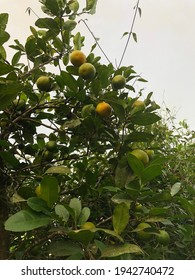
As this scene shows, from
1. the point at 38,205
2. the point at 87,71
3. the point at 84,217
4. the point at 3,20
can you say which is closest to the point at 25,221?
the point at 38,205

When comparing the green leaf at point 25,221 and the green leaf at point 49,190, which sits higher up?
the green leaf at point 49,190

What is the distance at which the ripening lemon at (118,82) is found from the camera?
165 cm

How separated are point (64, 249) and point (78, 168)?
1.55ft

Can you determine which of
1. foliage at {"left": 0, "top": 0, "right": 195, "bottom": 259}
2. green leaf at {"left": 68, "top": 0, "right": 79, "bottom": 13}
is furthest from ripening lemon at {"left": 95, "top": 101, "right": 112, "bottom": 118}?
green leaf at {"left": 68, "top": 0, "right": 79, "bottom": 13}

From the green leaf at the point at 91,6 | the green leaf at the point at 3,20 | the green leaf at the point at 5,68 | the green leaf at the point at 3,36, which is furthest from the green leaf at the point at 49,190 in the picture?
the green leaf at the point at 91,6

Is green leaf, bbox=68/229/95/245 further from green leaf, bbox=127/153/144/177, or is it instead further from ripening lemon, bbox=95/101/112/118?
ripening lemon, bbox=95/101/112/118

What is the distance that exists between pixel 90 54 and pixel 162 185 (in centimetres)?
69

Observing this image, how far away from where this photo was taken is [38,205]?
1.20 m

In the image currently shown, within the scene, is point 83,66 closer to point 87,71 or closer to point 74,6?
point 87,71

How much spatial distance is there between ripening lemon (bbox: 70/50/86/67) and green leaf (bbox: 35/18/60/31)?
0.64ft

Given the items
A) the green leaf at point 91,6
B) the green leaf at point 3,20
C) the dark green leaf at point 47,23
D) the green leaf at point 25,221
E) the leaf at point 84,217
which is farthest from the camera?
the green leaf at point 91,6

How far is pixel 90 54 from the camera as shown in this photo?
1711 millimetres

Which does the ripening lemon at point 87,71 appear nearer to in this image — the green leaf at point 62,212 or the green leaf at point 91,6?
the green leaf at point 91,6

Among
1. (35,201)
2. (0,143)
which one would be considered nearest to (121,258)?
(35,201)
